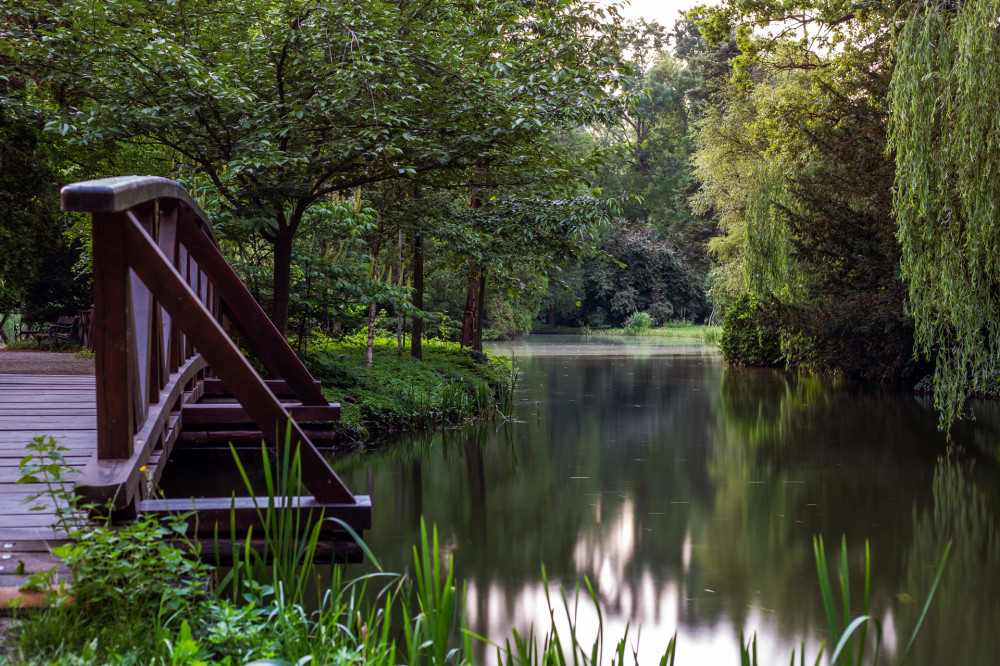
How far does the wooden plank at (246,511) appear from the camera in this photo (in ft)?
10.2

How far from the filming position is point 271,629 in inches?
108

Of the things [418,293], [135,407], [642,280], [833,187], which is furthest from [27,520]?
[642,280]

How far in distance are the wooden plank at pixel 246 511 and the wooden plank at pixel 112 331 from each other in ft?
0.94

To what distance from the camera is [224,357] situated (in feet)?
10.6

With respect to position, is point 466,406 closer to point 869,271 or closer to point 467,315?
point 467,315

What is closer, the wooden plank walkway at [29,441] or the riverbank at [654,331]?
the wooden plank walkway at [29,441]

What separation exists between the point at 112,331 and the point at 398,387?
27.6ft

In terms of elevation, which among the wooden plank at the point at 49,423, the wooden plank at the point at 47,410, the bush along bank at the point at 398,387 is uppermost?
the wooden plank at the point at 47,410

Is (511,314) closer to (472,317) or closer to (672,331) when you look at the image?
(672,331)

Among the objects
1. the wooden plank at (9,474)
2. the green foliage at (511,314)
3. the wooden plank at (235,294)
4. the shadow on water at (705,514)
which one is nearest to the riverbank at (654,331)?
the green foliage at (511,314)

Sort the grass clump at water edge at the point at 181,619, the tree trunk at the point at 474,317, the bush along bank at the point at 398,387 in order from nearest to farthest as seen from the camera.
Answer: the grass clump at water edge at the point at 181,619 < the bush along bank at the point at 398,387 < the tree trunk at the point at 474,317

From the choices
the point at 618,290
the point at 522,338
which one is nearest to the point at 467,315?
the point at 522,338

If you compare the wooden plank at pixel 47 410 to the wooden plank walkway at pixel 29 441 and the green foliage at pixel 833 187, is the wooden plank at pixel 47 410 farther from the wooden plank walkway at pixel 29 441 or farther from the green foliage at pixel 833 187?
the green foliage at pixel 833 187

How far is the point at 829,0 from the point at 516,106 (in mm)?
7876
